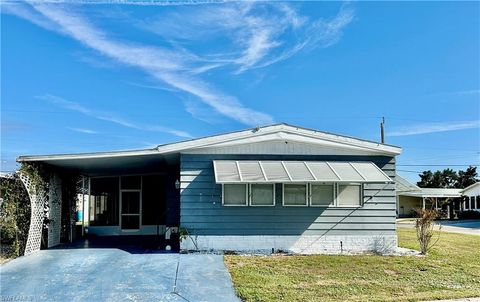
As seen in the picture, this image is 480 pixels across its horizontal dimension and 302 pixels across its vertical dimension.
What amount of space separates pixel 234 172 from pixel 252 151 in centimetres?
129

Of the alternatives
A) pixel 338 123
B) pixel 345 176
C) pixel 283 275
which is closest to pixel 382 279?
pixel 283 275

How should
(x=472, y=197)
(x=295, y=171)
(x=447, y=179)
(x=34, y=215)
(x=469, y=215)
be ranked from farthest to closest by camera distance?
(x=447, y=179) < (x=472, y=197) < (x=469, y=215) < (x=295, y=171) < (x=34, y=215)

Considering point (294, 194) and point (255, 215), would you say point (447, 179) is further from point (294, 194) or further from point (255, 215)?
point (255, 215)

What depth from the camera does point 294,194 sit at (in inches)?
496

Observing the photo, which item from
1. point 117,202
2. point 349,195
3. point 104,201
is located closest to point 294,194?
point 349,195

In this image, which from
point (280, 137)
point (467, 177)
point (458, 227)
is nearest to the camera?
point (280, 137)

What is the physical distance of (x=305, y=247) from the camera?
12453mm

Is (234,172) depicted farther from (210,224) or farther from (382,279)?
(382,279)

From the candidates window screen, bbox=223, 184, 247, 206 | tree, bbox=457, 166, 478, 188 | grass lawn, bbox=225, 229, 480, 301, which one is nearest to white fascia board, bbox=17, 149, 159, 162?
window screen, bbox=223, 184, 247, 206

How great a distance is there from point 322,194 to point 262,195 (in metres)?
1.94

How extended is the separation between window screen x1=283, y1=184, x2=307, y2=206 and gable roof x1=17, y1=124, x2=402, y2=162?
1.51 metres

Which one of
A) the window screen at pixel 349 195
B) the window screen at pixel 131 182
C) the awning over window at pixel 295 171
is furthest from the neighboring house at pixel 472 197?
the window screen at pixel 131 182

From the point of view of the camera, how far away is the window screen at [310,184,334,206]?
12.6m

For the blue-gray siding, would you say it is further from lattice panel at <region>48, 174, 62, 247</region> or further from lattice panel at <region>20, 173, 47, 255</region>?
lattice panel at <region>48, 174, 62, 247</region>
